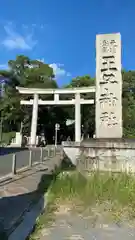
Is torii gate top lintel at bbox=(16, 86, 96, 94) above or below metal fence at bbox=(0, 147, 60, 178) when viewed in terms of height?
above

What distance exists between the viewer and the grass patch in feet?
15.6

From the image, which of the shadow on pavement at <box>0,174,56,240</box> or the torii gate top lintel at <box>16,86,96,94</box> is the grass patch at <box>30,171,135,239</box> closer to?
the shadow on pavement at <box>0,174,56,240</box>

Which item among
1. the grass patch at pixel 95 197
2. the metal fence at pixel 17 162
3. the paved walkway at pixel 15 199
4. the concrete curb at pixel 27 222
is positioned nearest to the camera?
the concrete curb at pixel 27 222

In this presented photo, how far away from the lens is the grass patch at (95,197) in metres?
4.76

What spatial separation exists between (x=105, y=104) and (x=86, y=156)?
213 cm

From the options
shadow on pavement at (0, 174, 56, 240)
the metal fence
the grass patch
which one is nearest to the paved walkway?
shadow on pavement at (0, 174, 56, 240)

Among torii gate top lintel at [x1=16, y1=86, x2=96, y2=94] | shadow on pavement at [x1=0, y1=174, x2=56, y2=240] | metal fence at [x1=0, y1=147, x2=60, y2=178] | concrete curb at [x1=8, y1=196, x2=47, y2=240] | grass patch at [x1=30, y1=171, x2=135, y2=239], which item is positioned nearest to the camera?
Answer: concrete curb at [x1=8, y1=196, x2=47, y2=240]

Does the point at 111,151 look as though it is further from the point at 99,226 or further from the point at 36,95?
the point at 36,95

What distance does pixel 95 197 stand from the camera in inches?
220

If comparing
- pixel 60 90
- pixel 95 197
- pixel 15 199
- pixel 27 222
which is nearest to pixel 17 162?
pixel 15 199

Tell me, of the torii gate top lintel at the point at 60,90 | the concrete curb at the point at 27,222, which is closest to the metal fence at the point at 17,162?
the concrete curb at the point at 27,222

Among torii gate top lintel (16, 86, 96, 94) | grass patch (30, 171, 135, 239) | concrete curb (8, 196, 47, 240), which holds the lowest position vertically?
concrete curb (8, 196, 47, 240)

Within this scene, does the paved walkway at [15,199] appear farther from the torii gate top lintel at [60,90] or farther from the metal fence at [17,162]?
the torii gate top lintel at [60,90]

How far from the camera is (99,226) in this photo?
423 centimetres
